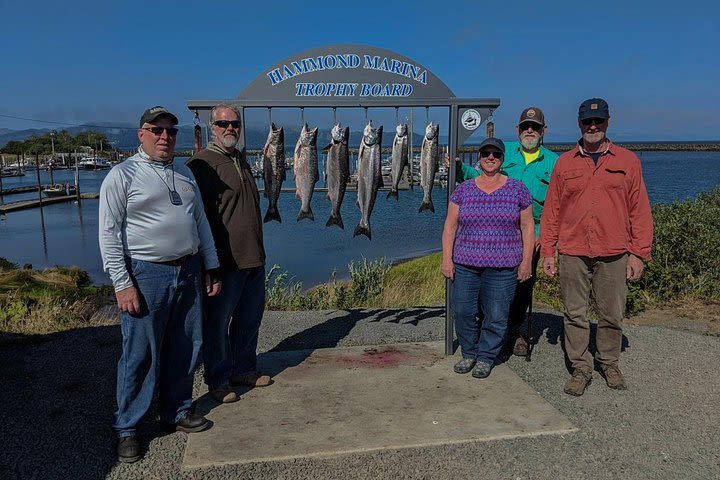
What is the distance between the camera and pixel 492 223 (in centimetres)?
518

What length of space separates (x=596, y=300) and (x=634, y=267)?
0.44 m

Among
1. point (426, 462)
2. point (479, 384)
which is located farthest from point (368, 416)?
point (479, 384)

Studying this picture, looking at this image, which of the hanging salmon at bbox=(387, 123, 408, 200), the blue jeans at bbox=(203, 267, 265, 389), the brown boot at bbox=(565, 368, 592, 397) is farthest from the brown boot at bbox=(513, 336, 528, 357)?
the blue jeans at bbox=(203, 267, 265, 389)

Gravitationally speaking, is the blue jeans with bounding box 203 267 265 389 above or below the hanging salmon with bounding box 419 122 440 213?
below

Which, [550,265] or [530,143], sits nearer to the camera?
[550,265]

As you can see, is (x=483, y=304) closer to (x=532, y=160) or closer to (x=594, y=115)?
(x=532, y=160)

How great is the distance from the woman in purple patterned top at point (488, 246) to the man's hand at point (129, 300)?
111 inches

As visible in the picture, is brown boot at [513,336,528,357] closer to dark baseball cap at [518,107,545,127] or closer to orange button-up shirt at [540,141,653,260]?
orange button-up shirt at [540,141,653,260]

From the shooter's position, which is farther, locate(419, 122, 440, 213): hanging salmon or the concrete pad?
locate(419, 122, 440, 213): hanging salmon

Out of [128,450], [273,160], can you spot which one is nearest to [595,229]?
[273,160]

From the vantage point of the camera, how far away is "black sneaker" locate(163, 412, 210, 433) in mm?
4453

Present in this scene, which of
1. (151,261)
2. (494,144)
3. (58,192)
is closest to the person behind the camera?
(151,261)

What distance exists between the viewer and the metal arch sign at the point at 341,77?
18.6 feet

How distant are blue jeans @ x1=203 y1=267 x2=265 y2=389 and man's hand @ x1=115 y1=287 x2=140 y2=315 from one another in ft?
2.92
